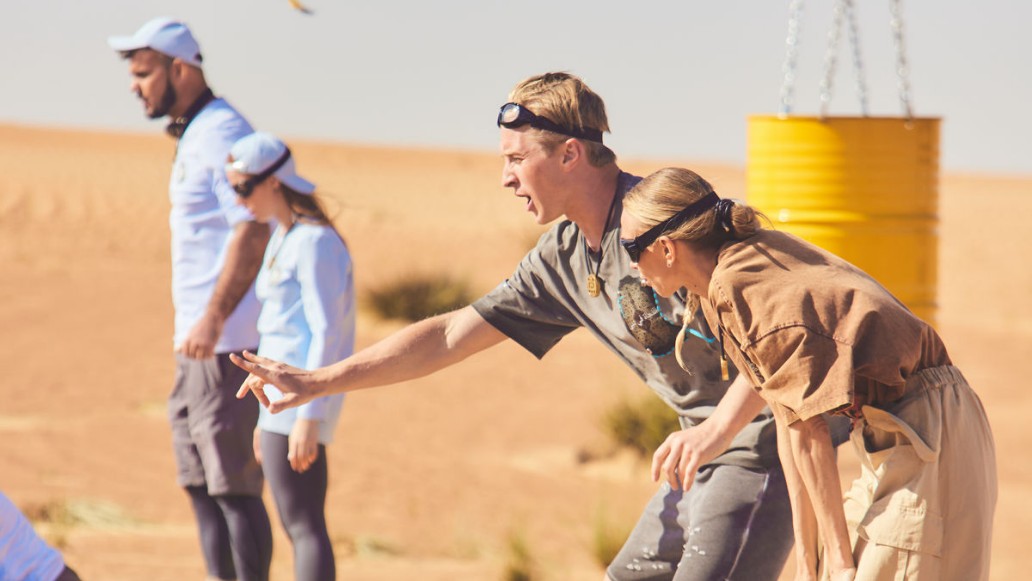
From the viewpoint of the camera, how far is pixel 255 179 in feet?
16.4

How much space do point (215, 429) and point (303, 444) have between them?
61 cm

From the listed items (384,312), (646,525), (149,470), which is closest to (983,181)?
(384,312)

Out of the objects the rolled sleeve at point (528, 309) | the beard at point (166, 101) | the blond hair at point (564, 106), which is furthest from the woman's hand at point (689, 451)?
the beard at point (166, 101)

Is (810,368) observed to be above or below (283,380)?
above

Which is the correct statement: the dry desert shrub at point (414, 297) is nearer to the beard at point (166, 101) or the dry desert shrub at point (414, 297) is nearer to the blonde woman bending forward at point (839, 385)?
the beard at point (166, 101)

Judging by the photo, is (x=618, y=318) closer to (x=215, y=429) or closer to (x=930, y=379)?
(x=930, y=379)

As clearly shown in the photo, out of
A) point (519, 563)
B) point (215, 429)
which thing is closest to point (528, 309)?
point (215, 429)

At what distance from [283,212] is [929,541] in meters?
2.73

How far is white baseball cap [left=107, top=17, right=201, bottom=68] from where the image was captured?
5352 mm

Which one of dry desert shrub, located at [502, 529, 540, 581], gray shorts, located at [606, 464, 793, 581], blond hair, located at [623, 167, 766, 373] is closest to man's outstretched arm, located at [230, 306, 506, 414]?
gray shorts, located at [606, 464, 793, 581]

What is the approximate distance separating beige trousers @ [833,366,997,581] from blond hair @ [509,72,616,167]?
1.06 m

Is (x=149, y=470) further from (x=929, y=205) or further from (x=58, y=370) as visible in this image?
(x=929, y=205)

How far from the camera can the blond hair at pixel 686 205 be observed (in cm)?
312

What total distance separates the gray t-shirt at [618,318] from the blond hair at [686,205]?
40 cm
